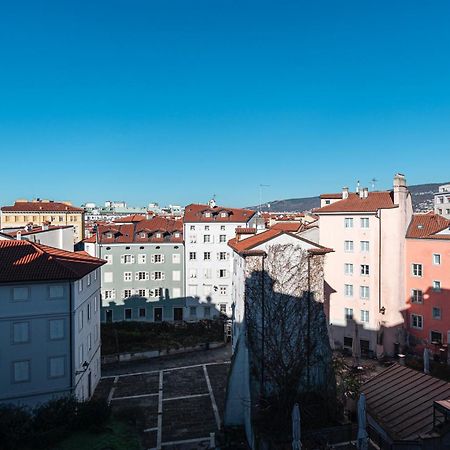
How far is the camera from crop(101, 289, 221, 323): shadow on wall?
47753 mm

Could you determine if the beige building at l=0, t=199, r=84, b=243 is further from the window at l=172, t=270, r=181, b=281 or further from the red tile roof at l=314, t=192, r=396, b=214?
the red tile roof at l=314, t=192, r=396, b=214

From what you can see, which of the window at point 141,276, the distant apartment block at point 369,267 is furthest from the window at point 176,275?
the distant apartment block at point 369,267

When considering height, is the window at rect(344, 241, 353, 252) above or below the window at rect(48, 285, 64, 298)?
above

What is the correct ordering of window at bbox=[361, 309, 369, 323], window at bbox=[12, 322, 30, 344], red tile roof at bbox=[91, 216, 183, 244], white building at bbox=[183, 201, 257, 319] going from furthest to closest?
white building at bbox=[183, 201, 257, 319] < red tile roof at bbox=[91, 216, 183, 244] < window at bbox=[361, 309, 369, 323] < window at bbox=[12, 322, 30, 344]

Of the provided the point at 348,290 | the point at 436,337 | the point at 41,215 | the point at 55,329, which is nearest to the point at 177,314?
the point at 348,290

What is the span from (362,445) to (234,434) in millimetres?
8513

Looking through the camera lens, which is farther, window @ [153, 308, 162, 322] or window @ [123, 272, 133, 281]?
window @ [153, 308, 162, 322]

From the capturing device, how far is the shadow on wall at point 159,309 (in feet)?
157

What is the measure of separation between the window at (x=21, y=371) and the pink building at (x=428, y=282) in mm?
32741

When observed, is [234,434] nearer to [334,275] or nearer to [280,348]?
[280,348]

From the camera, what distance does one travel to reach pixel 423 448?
12.7 metres

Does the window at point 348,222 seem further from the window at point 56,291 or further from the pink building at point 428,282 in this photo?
the window at point 56,291

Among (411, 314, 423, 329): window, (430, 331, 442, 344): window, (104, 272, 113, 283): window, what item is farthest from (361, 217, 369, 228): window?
(104, 272, 113, 283): window

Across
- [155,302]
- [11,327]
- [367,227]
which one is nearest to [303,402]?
[11,327]
